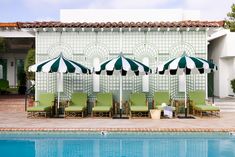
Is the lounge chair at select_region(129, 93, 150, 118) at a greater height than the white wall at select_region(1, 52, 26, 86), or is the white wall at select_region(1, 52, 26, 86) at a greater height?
the white wall at select_region(1, 52, 26, 86)

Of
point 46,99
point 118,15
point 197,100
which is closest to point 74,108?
point 46,99

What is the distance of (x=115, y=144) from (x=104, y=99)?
6311 millimetres

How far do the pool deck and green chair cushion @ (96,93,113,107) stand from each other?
66.9 inches

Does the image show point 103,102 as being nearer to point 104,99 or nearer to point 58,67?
point 104,99

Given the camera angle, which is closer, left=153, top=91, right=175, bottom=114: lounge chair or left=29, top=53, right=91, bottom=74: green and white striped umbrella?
left=29, top=53, right=91, bottom=74: green and white striped umbrella

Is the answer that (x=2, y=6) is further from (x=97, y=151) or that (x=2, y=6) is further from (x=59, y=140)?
(x=97, y=151)

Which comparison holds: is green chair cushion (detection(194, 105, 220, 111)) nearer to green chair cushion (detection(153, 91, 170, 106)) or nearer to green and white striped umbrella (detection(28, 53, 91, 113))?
green chair cushion (detection(153, 91, 170, 106))

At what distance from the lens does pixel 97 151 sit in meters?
10.4

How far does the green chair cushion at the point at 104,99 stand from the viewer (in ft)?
56.9

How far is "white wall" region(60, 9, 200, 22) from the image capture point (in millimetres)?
21594

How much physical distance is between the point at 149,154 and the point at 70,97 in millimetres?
8955

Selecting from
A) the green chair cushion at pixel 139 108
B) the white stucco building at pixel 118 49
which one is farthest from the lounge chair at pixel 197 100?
the green chair cushion at pixel 139 108

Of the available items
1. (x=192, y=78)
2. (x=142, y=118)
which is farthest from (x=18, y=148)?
(x=192, y=78)

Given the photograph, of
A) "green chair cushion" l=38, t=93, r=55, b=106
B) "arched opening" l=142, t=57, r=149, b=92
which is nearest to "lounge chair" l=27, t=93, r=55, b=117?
"green chair cushion" l=38, t=93, r=55, b=106
